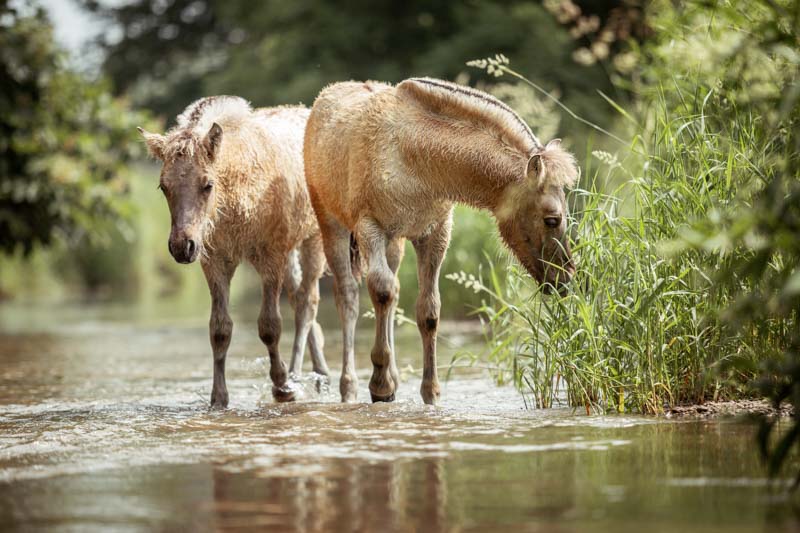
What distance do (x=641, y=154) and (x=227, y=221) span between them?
2836mm

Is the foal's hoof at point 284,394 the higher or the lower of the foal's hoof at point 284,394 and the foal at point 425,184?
the lower

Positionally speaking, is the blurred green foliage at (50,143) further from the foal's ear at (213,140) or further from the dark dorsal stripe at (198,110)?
the foal's ear at (213,140)

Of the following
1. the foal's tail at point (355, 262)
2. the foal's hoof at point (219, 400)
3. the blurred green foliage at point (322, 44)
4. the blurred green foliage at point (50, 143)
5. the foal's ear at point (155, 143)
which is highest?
the blurred green foliage at point (322, 44)

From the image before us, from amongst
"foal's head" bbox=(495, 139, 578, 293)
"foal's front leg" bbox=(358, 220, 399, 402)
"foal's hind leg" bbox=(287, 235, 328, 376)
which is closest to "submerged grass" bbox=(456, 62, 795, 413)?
"foal's head" bbox=(495, 139, 578, 293)

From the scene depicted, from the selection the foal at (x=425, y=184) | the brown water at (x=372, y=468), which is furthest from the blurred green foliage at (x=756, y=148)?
the foal at (x=425, y=184)

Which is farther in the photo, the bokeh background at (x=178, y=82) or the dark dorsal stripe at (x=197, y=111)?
the bokeh background at (x=178, y=82)

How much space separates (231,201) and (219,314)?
882 mm

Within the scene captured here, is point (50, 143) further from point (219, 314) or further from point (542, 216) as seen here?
point (542, 216)

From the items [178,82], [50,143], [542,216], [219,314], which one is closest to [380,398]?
[219,314]

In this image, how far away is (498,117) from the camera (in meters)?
7.22

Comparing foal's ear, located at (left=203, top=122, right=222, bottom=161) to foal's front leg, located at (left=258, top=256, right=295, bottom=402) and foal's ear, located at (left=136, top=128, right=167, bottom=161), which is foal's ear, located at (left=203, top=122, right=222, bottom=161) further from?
foal's front leg, located at (left=258, top=256, right=295, bottom=402)

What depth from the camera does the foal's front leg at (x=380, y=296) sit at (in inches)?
295

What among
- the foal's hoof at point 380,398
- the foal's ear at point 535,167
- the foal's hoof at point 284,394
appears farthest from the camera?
the foal's hoof at point 284,394

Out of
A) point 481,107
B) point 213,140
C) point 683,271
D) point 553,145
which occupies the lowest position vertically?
point 683,271
